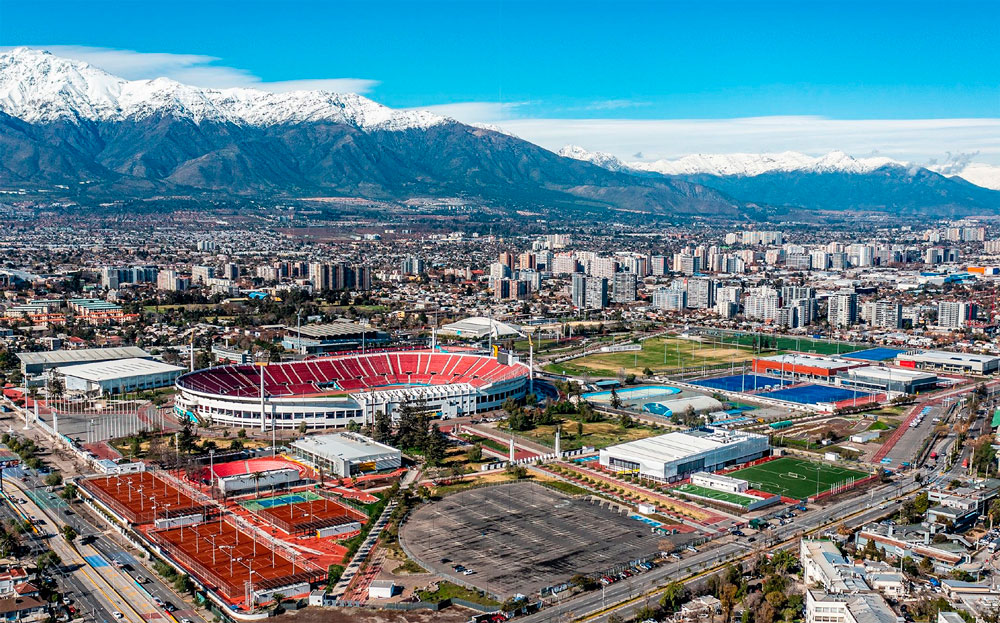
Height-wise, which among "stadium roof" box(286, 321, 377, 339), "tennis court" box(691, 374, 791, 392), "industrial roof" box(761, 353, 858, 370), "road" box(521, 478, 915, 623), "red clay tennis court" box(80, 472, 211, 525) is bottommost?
"tennis court" box(691, 374, 791, 392)

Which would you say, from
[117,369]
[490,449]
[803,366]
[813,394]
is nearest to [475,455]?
[490,449]

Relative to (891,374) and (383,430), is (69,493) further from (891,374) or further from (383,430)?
(891,374)

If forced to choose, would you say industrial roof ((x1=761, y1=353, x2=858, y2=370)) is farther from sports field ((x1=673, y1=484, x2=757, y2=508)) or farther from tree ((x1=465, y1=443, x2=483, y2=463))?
sports field ((x1=673, y1=484, x2=757, y2=508))

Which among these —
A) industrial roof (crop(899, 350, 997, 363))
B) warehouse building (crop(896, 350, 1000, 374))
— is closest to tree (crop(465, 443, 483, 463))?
warehouse building (crop(896, 350, 1000, 374))

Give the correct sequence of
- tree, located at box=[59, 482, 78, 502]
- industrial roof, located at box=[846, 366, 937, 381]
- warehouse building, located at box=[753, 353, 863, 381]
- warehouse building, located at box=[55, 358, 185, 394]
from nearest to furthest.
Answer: tree, located at box=[59, 482, 78, 502] < warehouse building, located at box=[55, 358, 185, 394] < industrial roof, located at box=[846, 366, 937, 381] < warehouse building, located at box=[753, 353, 863, 381]

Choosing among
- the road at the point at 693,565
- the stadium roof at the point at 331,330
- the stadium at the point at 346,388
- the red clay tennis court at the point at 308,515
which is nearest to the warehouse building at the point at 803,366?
the stadium at the point at 346,388

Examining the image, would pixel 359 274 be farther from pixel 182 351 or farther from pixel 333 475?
pixel 333 475
